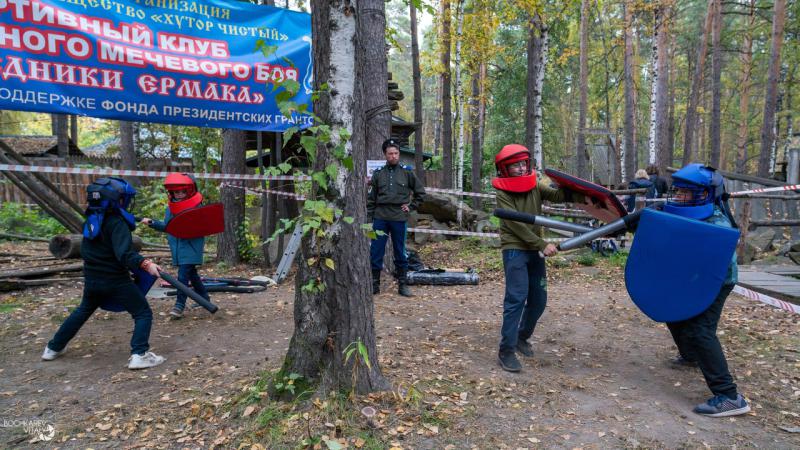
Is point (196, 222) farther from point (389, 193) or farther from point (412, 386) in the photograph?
point (412, 386)

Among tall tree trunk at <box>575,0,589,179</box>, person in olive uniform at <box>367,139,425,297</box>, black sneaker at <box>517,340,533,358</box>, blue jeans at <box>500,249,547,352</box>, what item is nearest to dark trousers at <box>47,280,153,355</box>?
person in olive uniform at <box>367,139,425,297</box>

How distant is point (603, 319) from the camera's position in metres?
5.69

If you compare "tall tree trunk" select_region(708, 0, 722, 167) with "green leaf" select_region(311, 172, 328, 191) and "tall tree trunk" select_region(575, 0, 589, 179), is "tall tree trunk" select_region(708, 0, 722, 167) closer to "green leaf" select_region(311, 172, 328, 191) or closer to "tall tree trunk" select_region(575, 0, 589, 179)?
"tall tree trunk" select_region(575, 0, 589, 179)

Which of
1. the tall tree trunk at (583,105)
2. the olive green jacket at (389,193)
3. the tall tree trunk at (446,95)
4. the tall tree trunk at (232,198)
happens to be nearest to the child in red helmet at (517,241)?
the olive green jacket at (389,193)

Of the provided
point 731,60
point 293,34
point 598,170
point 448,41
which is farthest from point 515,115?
point 293,34

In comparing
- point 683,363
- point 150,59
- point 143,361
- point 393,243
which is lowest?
point 683,363

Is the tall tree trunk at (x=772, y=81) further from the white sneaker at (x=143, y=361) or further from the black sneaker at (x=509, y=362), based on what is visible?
the white sneaker at (x=143, y=361)

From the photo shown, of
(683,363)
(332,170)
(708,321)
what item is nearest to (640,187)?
(683,363)

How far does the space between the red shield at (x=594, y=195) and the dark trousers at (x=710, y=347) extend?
3.00 ft

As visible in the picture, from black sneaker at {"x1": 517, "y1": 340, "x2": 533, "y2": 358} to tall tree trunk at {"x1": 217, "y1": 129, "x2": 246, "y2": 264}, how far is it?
219 inches

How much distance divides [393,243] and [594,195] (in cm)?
302

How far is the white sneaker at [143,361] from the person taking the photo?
4063 millimetres

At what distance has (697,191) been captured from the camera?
3.47 meters

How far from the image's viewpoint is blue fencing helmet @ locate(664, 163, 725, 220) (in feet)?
11.3
